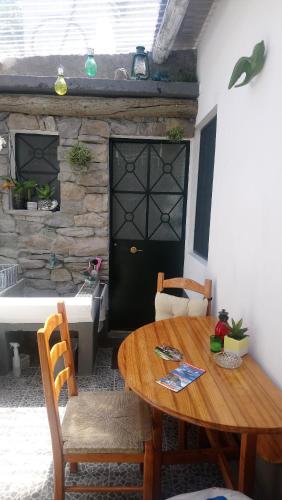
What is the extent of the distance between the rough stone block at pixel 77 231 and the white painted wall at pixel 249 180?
1365mm

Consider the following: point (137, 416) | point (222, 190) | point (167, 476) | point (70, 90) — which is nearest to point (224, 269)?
point (222, 190)

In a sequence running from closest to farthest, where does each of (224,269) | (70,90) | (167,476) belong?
(167,476), (224,269), (70,90)

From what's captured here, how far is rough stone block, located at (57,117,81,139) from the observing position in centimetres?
292

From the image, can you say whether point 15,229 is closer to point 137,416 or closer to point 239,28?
point 137,416


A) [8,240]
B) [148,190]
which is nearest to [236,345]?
[148,190]

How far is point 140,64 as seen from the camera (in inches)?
107

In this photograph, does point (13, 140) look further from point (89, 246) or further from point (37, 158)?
point (89, 246)

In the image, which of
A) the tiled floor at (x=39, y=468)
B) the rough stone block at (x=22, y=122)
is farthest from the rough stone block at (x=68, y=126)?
the tiled floor at (x=39, y=468)

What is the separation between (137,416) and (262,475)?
647 millimetres

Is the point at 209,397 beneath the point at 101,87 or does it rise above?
beneath

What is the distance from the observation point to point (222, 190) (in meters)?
2.04

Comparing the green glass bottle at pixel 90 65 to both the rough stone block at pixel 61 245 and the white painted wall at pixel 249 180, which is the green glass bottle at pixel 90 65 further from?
the rough stone block at pixel 61 245

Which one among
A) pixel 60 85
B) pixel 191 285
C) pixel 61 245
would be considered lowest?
pixel 191 285

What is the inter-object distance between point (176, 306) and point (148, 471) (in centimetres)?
108
